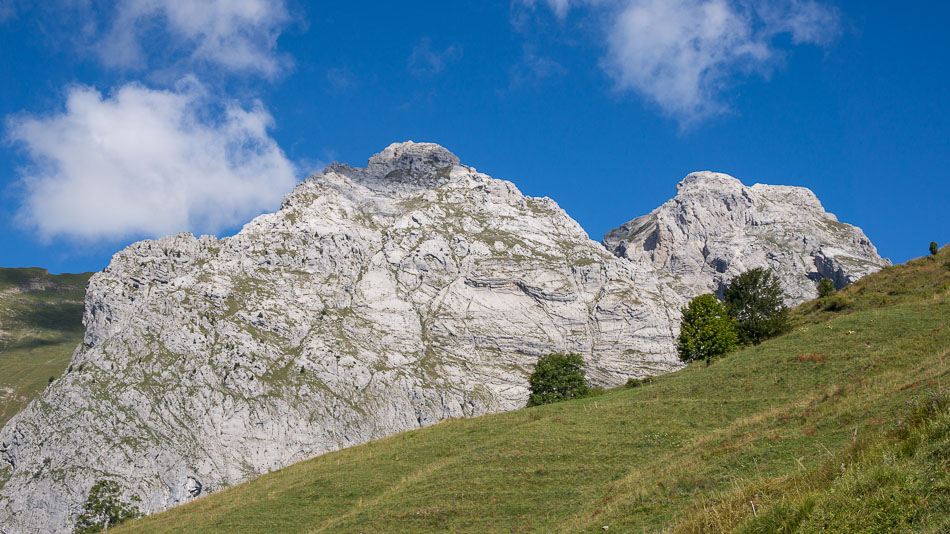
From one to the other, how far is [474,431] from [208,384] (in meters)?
179

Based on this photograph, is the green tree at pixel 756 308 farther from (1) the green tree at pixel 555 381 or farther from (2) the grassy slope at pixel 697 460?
(1) the green tree at pixel 555 381

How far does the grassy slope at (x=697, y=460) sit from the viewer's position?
464 inches

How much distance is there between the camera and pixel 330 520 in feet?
104

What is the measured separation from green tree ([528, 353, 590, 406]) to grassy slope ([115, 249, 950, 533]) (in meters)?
31.2

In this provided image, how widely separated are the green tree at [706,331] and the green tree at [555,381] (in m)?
20.2

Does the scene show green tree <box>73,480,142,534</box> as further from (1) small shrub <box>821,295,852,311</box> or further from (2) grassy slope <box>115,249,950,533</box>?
(1) small shrub <box>821,295,852,311</box>

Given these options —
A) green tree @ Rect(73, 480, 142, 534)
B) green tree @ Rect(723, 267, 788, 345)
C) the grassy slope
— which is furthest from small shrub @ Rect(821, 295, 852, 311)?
green tree @ Rect(73, 480, 142, 534)

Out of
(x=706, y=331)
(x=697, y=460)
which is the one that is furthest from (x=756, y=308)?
(x=697, y=460)

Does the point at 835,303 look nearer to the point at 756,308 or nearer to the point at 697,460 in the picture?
the point at 756,308

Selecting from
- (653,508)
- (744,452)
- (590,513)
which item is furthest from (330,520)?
(744,452)

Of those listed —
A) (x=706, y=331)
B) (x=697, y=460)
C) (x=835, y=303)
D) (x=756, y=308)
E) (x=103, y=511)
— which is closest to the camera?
(x=697, y=460)

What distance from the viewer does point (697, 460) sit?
23312 millimetres

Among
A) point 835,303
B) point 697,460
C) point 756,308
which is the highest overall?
point 756,308

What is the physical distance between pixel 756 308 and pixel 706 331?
25.7ft
